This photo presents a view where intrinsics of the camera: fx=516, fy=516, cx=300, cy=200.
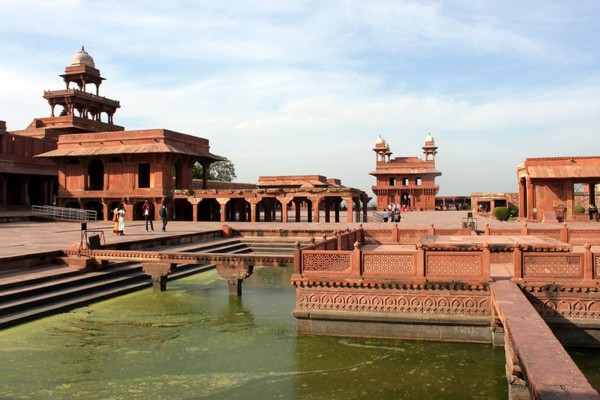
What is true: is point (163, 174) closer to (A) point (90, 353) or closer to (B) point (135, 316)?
(B) point (135, 316)

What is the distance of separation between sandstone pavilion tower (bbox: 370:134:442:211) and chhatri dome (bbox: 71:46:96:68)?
101 feet

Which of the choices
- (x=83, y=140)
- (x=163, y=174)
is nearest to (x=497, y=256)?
(x=163, y=174)

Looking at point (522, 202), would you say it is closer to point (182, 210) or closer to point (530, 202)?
point (530, 202)

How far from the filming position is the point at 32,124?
1666 inches

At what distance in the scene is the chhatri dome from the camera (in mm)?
42531

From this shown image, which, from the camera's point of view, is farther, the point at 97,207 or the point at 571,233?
the point at 97,207

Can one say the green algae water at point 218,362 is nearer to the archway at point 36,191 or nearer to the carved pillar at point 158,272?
the carved pillar at point 158,272

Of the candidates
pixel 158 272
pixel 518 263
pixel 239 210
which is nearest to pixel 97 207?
pixel 239 210

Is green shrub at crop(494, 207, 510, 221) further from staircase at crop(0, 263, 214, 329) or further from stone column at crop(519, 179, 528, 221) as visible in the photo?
staircase at crop(0, 263, 214, 329)

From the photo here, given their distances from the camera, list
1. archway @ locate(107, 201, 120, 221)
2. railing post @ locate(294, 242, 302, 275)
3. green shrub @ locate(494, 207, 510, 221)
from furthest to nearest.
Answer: green shrub @ locate(494, 207, 510, 221) → archway @ locate(107, 201, 120, 221) → railing post @ locate(294, 242, 302, 275)

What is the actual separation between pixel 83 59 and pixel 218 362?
41.0 meters

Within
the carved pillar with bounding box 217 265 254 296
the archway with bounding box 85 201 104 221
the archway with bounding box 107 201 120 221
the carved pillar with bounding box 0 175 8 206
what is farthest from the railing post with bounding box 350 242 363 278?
the carved pillar with bounding box 0 175 8 206

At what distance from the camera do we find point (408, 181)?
58000 mm


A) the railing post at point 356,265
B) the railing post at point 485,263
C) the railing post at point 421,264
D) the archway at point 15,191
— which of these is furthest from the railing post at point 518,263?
the archway at point 15,191
